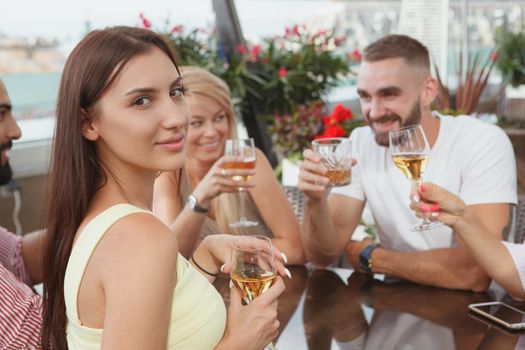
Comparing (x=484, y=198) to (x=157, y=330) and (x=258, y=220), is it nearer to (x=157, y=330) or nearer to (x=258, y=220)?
(x=258, y=220)

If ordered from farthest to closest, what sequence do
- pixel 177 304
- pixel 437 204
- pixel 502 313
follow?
1. pixel 437 204
2. pixel 502 313
3. pixel 177 304

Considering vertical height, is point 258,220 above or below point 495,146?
below

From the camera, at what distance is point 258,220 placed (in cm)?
287

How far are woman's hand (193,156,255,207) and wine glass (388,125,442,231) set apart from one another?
57 centimetres

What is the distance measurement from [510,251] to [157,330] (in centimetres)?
127

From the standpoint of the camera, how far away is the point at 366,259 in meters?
2.27

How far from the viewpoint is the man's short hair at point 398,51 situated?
2.70 meters

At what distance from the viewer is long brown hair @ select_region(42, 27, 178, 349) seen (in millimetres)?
1302

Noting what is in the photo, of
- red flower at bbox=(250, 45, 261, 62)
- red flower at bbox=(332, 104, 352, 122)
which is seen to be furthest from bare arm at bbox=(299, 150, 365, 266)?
red flower at bbox=(250, 45, 261, 62)

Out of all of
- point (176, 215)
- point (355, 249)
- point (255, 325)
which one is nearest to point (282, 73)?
point (176, 215)

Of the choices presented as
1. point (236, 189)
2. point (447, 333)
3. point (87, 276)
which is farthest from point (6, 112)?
point (447, 333)

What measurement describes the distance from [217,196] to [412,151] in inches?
35.0

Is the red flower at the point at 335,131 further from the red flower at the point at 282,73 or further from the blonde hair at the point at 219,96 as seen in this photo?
the blonde hair at the point at 219,96

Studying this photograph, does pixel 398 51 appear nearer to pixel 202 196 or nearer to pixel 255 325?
pixel 202 196
